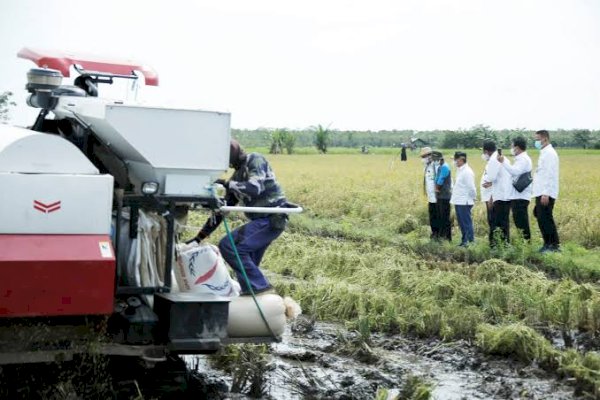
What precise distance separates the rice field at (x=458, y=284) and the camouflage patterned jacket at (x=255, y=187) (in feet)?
5.40

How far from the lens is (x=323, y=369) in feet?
26.2

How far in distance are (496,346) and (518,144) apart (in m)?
7.15

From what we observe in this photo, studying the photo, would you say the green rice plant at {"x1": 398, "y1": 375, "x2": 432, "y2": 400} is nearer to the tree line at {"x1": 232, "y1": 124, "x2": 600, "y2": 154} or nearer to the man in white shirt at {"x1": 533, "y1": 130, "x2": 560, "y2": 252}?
the man in white shirt at {"x1": 533, "y1": 130, "x2": 560, "y2": 252}

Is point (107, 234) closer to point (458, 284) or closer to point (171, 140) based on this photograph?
point (171, 140)

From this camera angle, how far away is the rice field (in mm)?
8445

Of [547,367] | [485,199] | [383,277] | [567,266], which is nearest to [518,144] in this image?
[485,199]

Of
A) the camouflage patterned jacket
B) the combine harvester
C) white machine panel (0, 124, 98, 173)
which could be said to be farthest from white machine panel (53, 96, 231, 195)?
the camouflage patterned jacket

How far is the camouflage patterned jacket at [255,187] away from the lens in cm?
748

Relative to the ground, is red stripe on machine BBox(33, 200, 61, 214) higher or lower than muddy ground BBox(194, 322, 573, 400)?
higher

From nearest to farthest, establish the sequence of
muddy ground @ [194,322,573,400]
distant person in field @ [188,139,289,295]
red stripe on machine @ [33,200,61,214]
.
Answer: red stripe on machine @ [33,200,61,214] < muddy ground @ [194,322,573,400] < distant person in field @ [188,139,289,295]

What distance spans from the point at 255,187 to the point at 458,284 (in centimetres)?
406

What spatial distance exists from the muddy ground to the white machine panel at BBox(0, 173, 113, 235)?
1785 millimetres

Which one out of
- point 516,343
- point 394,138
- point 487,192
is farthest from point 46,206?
point 394,138

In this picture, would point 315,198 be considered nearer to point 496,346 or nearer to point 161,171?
point 496,346
